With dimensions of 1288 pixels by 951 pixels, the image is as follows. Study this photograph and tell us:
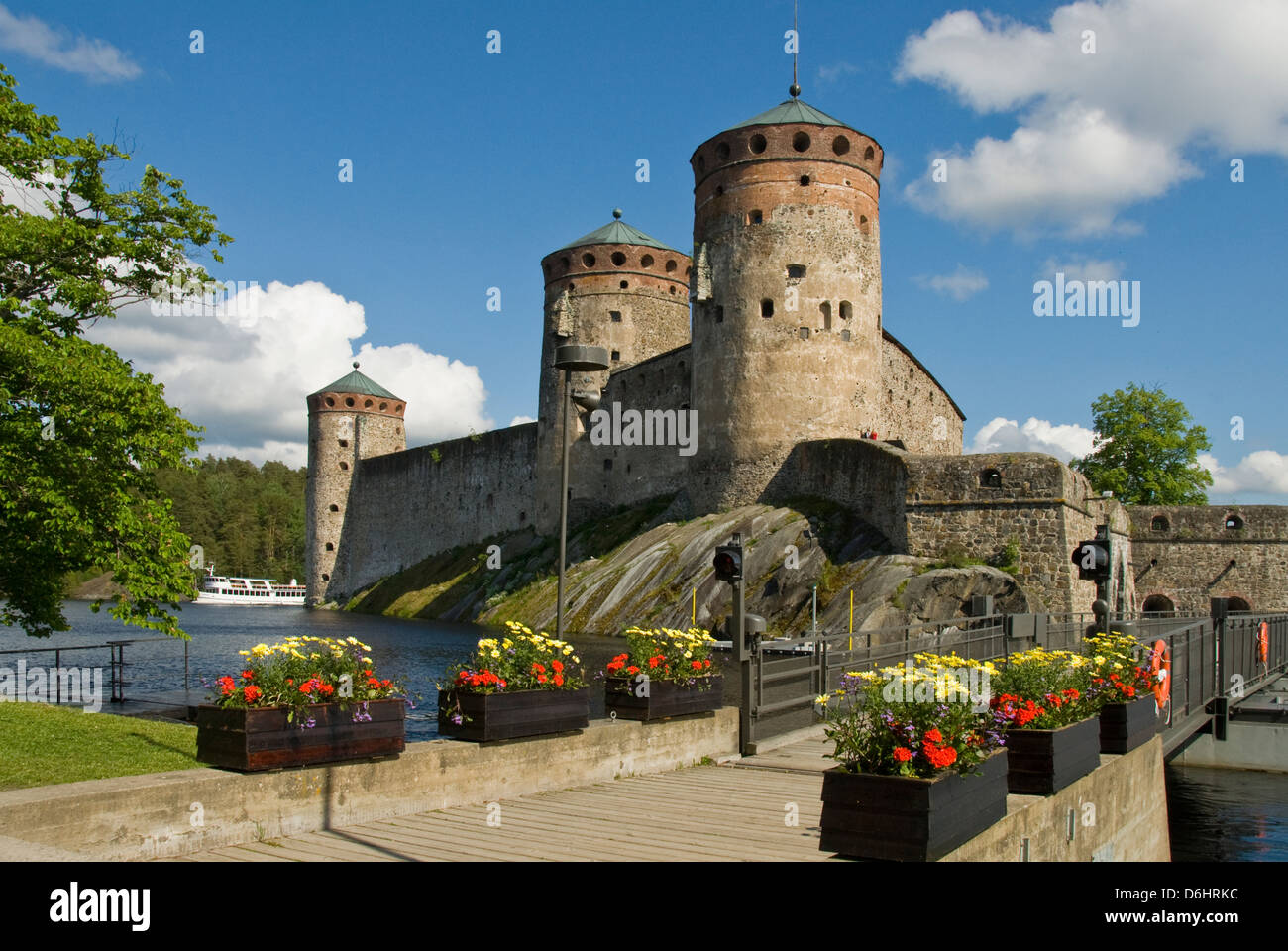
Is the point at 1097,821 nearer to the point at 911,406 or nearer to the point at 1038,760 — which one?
the point at 1038,760

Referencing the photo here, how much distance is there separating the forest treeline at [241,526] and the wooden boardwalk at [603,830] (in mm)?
98134

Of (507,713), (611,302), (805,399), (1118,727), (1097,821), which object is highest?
(611,302)

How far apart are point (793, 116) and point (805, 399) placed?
32.9 feet

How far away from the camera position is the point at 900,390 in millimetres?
43844

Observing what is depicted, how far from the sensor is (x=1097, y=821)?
8.65m

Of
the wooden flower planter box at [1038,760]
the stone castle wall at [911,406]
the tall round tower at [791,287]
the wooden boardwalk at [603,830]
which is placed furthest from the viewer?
the stone castle wall at [911,406]

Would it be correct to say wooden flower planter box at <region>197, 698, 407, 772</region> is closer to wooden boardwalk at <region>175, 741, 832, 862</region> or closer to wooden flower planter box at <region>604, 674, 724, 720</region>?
wooden boardwalk at <region>175, 741, 832, 862</region>

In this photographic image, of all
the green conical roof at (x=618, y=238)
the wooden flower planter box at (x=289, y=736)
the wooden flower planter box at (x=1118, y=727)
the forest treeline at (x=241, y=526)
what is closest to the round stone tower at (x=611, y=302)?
the green conical roof at (x=618, y=238)

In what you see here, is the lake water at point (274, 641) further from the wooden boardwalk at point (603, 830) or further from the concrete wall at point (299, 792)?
the wooden boardwalk at point (603, 830)

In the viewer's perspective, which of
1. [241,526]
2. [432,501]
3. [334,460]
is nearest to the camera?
[432,501]

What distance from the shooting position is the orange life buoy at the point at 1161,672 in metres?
11.3

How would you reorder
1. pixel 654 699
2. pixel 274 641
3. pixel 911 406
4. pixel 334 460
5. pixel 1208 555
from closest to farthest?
pixel 654 699 < pixel 274 641 < pixel 1208 555 < pixel 911 406 < pixel 334 460

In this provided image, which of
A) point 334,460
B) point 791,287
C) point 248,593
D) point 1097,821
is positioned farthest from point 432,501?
point 1097,821
